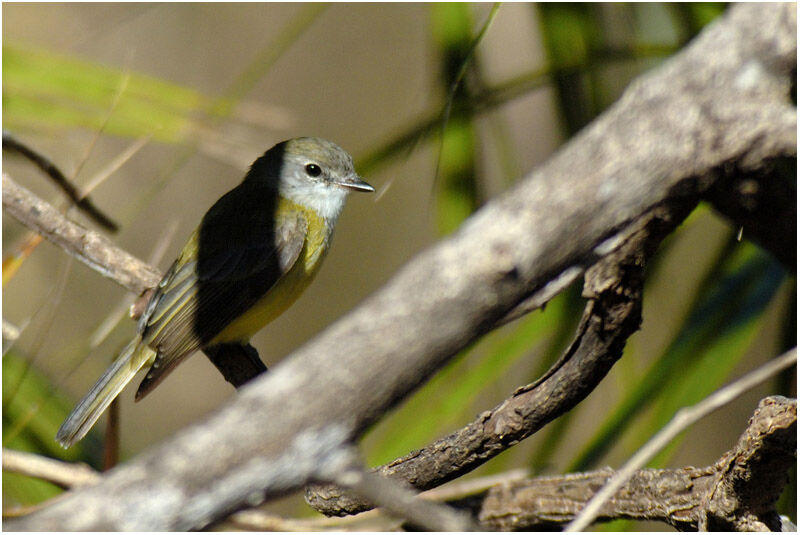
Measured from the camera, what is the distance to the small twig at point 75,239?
2.31 metres

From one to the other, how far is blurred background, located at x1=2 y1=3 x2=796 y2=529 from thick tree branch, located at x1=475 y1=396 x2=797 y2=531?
292 mm

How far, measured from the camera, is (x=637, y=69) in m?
2.68

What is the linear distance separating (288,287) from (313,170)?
533 mm

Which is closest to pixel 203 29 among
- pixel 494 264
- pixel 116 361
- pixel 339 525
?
pixel 116 361

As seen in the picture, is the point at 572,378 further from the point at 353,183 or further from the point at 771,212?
the point at 353,183

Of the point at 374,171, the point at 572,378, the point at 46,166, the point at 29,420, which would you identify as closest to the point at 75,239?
the point at 46,166

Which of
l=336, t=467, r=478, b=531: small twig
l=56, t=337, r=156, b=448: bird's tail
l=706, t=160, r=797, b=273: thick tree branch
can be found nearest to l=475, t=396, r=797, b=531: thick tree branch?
l=706, t=160, r=797, b=273: thick tree branch

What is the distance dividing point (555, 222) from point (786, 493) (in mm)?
1837

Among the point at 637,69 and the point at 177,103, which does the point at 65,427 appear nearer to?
the point at 177,103

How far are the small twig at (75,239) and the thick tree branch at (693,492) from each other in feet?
4.51

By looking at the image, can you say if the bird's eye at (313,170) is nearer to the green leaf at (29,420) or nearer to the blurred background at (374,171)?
the blurred background at (374,171)

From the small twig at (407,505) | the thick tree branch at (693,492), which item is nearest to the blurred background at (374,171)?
the thick tree branch at (693,492)

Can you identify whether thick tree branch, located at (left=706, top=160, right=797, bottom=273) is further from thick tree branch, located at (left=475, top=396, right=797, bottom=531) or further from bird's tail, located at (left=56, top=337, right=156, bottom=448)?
bird's tail, located at (left=56, top=337, right=156, bottom=448)

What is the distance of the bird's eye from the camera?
10.4 feet
